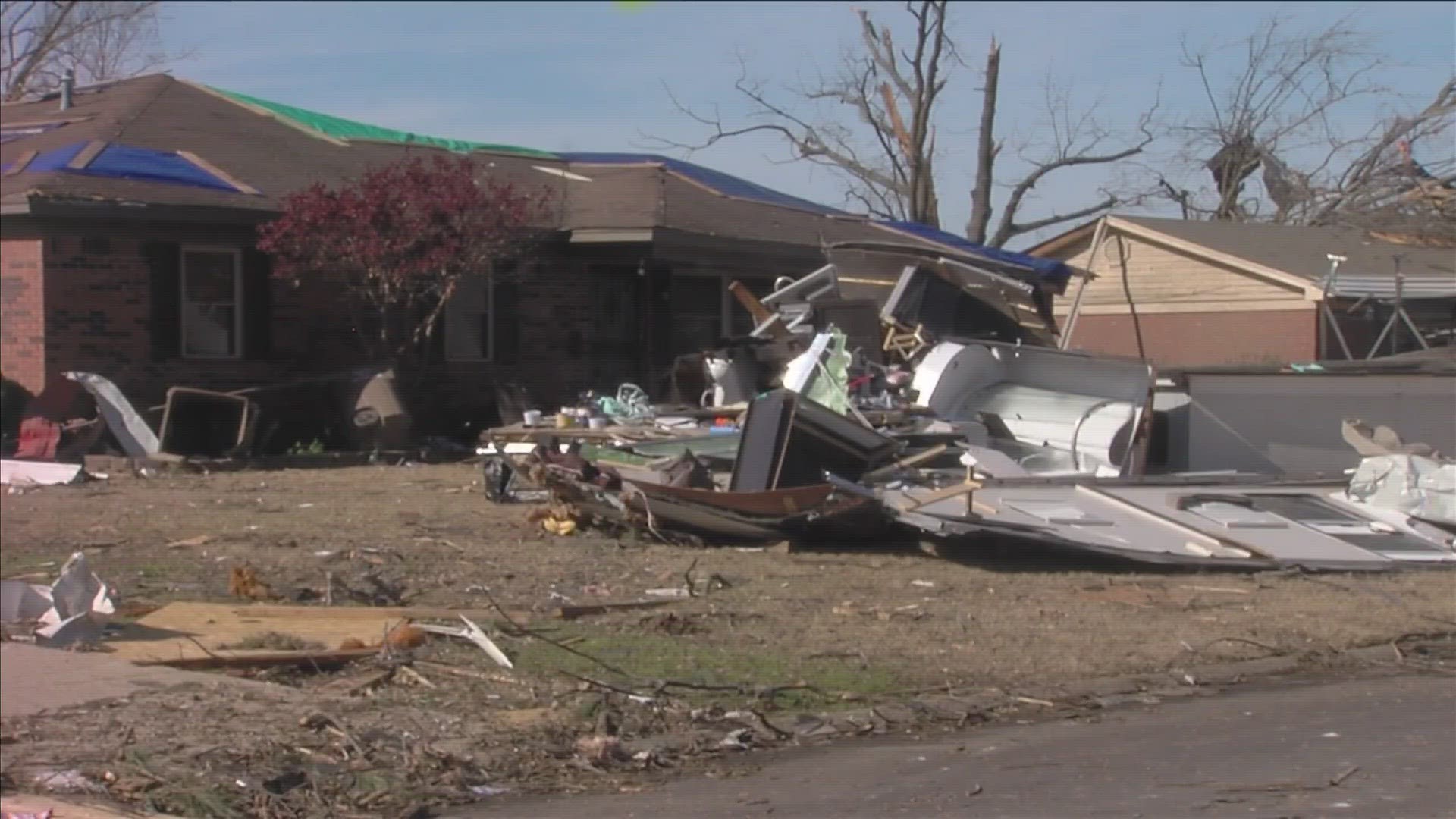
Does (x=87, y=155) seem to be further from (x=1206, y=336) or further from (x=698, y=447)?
(x=1206, y=336)

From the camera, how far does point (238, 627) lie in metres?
9.34

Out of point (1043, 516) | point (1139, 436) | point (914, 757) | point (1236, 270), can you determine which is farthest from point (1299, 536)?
point (1236, 270)

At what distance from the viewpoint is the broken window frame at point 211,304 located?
19.0 meters

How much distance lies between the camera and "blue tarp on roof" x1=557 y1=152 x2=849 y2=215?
26359 millimetres

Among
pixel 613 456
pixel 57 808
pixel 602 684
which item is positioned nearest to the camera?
pixel 57 808

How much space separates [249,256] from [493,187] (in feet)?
9.76

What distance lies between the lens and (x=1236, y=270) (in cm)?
3008

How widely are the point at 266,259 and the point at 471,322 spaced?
303 cm

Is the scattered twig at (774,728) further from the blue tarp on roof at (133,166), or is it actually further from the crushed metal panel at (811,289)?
the blue tarp on roof at (133,166)

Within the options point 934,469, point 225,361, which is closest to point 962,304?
point 934,469

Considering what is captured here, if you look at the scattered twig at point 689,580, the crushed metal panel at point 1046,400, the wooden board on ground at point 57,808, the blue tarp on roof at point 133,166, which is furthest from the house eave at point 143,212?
the wooden board on ground at point 57,808

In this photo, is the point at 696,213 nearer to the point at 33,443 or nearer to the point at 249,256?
the point at 249,256

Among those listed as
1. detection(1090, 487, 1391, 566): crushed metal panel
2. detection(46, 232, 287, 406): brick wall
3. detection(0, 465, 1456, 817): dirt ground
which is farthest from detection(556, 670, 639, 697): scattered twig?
detection(46, 232, 287, 406): brick wall

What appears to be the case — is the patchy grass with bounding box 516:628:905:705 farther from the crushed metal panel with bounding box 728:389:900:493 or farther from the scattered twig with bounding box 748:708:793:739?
the crushed metal panel with bounding box 728:389:900:493
